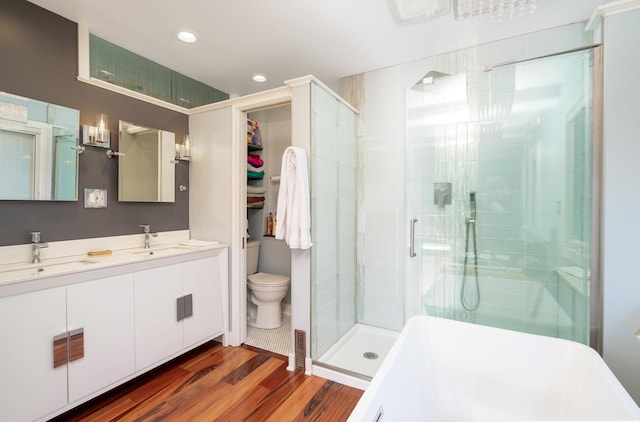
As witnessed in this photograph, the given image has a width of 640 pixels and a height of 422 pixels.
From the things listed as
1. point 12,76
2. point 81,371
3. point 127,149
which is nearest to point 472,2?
point 127,149

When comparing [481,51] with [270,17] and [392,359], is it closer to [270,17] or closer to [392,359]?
[270,17]

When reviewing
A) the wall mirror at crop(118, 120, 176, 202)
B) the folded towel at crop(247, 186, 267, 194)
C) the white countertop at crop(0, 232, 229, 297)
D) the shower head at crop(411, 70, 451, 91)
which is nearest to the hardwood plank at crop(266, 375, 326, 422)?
the white countertop at crop(0, 232, 229, 297)

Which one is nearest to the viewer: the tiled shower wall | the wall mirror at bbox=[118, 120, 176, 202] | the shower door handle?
A: the shower door handle

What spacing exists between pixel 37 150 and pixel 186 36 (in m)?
1.27

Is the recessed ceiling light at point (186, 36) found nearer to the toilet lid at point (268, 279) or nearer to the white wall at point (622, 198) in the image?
the toilet lid at point (268, 279)

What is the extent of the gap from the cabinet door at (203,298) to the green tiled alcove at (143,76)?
5.12 ft

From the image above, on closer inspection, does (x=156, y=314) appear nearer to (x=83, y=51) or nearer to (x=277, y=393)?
(x=277, y=393)

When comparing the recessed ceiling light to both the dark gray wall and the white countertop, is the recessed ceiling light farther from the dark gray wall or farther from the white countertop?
the white countertop

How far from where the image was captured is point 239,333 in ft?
8.50

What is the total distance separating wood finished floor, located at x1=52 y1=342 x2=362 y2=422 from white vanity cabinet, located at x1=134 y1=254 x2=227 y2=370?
0.58 ft

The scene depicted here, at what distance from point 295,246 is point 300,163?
0.60 meters

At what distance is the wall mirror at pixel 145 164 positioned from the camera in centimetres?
228

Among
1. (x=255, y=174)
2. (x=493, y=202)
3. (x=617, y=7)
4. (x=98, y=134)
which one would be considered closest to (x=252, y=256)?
(x=255, y=174)

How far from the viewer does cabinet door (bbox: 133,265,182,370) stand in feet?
6.40
